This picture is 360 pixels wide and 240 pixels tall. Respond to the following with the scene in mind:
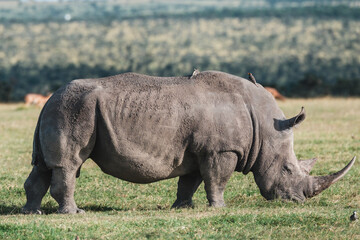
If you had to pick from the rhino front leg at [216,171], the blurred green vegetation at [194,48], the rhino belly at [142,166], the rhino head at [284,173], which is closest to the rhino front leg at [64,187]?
the rhino belly at [142,166]

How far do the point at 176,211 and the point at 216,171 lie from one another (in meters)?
0.76

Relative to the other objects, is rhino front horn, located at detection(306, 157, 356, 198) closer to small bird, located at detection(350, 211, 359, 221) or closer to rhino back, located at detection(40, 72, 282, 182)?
rhino back, located at detection(40, 72, 282, 182)

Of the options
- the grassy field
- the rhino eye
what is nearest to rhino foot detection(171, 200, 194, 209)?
the grassy field

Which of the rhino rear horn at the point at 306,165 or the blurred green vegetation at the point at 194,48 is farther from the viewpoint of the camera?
the blurred green vegetation at the point at 194,48

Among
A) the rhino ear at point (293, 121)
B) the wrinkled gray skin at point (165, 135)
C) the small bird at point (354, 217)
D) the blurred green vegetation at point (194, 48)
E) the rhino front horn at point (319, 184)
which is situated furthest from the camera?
the blurred green vegetation at point (194, 48)

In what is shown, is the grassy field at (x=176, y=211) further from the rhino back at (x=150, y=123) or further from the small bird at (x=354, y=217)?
the rhino back at (x=150, y=123)

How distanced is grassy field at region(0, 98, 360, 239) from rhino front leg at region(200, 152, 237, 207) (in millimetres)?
259

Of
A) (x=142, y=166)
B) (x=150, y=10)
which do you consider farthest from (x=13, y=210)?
(x=150, y=10)

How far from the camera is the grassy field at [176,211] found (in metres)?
8.15

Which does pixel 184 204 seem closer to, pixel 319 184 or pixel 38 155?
pixel 319 184

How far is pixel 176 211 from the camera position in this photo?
965 centimetres

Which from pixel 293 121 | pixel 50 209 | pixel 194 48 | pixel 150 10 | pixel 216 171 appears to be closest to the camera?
pixel 216 171

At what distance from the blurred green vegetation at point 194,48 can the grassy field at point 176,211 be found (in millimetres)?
23325

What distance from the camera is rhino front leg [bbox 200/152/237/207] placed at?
974cm
